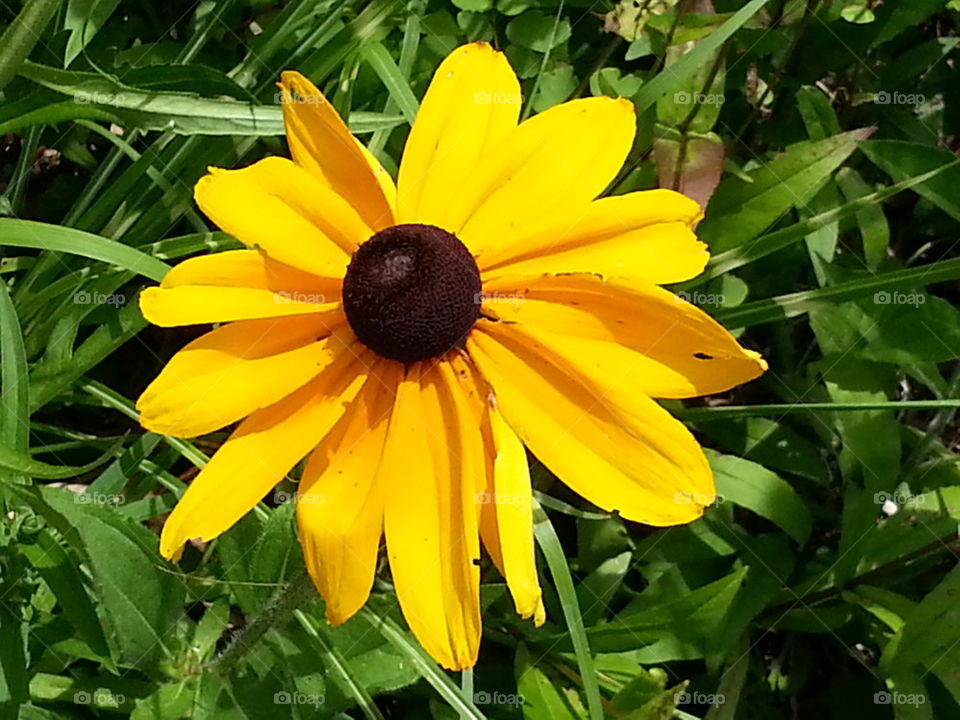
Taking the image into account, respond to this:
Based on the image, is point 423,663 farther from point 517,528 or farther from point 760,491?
point 760,491

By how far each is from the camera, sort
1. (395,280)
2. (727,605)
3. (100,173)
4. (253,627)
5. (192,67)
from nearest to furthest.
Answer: (395,280) < (253,627) < (192,67) < (727,605) < (100,173)

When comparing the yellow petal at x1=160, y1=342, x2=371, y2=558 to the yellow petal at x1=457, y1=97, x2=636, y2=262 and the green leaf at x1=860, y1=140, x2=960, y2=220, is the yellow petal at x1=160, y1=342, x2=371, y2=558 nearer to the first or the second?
the yellow petal at x1=457, y1=97, x2=636, y2=262

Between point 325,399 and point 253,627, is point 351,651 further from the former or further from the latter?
point 325,399

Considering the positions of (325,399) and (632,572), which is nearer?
(325,399)

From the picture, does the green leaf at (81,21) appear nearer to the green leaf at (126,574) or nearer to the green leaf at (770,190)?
the green leaf at (126,574)

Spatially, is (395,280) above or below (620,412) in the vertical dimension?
above

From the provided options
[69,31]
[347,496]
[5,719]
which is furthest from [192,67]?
[5,719]

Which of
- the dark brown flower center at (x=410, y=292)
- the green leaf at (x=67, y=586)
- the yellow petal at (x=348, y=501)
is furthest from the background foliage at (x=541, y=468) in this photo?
the dark brown flower center at (x=410, y=292)
